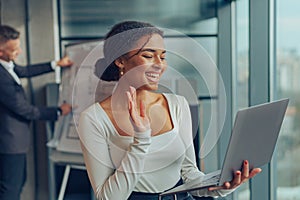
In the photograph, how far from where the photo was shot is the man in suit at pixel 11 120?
3002 mm

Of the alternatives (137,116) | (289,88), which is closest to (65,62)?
(289,88)

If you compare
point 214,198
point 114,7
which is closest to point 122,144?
point 214,198

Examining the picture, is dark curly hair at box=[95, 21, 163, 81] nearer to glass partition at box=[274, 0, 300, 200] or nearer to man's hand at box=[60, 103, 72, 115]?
A: glass partition at box=[274, 0, 300, 200]

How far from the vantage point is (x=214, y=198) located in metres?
1.24

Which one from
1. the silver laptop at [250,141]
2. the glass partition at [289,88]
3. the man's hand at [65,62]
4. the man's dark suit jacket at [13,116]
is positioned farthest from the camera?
the man's hand at [65,62]

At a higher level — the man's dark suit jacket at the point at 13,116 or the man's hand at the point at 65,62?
the man's hand at the point at 65,62

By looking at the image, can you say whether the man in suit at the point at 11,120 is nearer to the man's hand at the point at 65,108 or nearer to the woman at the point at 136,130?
the man's hand at the point at 65,108

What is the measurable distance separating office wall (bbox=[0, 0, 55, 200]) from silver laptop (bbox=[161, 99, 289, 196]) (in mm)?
2691

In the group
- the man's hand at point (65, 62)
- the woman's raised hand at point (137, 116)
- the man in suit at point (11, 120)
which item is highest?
the woman's raised hand at point (137, 116)

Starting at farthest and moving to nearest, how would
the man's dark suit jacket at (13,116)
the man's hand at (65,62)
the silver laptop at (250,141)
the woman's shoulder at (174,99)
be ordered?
the man's hand at (65,62), the man's dark suit jacket at (13,116), the woman's shoulder at (174,99), the silver laptop at (250,141)

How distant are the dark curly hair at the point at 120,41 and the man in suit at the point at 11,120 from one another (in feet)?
6.28

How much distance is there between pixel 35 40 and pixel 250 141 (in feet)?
9.34

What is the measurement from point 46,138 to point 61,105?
0.59m

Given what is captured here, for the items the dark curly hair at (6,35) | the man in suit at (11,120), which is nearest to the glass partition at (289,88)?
the man in suit at (11,120)
